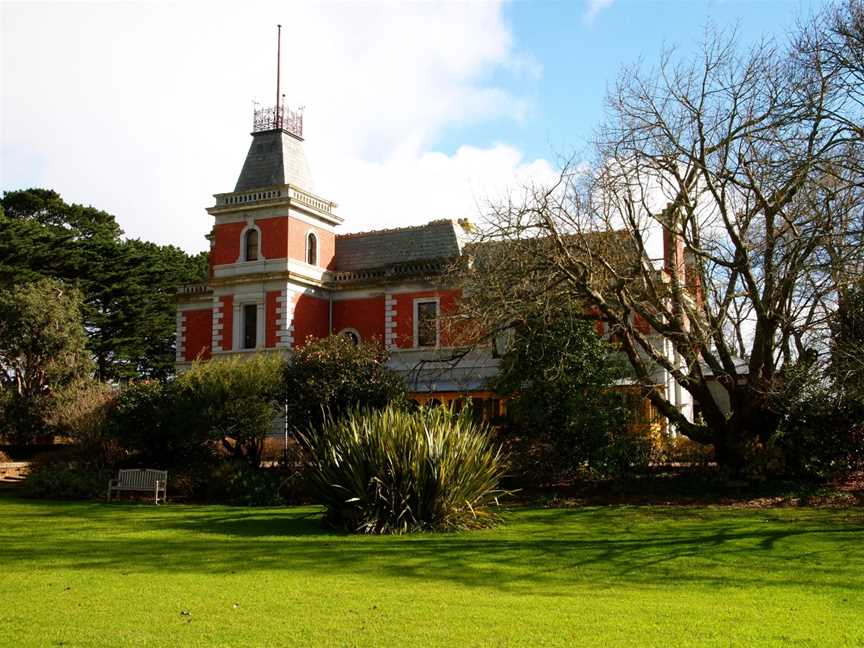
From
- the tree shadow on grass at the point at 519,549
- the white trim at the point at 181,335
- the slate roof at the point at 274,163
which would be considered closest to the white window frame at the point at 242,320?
the white trim at the point at 181,335

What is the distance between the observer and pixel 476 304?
1662 centimetres

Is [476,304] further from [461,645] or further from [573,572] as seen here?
[461,645]

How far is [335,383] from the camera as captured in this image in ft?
61.3

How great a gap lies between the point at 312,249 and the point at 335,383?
16634mm

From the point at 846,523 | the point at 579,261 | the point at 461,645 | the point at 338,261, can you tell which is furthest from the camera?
the point at 338,261

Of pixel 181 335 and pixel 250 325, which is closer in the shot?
pixel 250 325

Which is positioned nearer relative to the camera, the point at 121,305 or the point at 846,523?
the point at 846,523

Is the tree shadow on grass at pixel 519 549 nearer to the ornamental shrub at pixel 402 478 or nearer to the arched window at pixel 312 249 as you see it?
the ornamental shrub at pixel 402 478

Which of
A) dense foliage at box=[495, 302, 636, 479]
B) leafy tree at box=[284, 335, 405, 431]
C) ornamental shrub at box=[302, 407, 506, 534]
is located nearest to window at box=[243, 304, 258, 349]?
leafy tree at box=[284, 335, 405, 431]

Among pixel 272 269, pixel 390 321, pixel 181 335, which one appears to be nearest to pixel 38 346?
pixel 181 335

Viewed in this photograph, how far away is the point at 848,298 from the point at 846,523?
4.15 metres

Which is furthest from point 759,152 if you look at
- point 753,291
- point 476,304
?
point 476,304

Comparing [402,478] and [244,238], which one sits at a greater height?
[244,238]

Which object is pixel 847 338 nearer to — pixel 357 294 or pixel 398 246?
pixel 357 294
